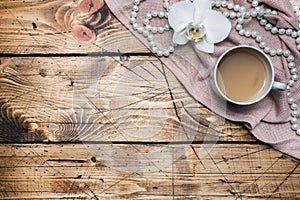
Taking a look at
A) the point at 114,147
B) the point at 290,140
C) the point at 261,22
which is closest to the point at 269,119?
the point at 290,140

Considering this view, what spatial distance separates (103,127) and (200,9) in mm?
266

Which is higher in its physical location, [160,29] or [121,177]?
[160,29]

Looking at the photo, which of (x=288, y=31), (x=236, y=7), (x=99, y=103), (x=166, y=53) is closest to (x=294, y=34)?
(x=288, y=31)

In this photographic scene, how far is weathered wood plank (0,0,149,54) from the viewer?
0.77 meters

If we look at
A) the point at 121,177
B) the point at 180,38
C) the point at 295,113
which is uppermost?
the point at 180,38


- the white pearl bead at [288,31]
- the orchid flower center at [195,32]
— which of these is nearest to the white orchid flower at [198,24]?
the orchid flower center at [195,32]

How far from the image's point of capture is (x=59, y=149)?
0.75 m

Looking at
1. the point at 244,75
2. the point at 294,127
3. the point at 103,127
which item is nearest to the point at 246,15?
the point at 244,75

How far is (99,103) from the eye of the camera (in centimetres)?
76

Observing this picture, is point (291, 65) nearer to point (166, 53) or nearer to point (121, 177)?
point (166, 53)

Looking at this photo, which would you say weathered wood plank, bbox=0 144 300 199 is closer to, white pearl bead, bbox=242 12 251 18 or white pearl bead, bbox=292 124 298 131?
white pearl bead, bbox=292 124 298 131

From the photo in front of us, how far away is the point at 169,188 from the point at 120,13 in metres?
0.32

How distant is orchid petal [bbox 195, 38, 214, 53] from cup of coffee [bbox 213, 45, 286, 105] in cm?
3

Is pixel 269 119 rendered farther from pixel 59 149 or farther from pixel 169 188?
pixel 59 149
